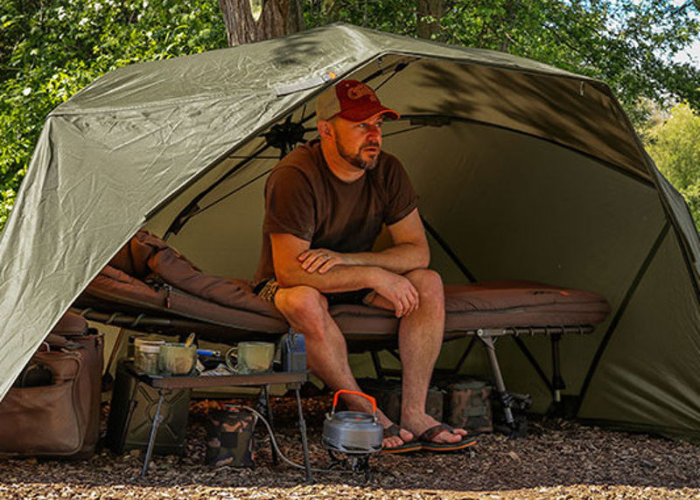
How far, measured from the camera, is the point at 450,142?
17.7 feet

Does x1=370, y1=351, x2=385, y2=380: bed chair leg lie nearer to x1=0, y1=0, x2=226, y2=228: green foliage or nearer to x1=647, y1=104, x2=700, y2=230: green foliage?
x1=0, y1=0, x2=226, y2=228: green foliage

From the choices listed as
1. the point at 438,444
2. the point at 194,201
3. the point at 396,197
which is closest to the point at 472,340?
the point at 396,197

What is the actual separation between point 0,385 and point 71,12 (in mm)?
9029

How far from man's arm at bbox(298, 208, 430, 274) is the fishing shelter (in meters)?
0.77

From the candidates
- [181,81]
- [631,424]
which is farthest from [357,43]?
[631,424]

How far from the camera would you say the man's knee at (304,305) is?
385cm

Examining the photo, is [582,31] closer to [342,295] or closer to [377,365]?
[377,365]

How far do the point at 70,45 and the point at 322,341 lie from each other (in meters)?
8.65

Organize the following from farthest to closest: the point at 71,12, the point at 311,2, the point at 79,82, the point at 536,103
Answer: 1. the point at 71,12
2. the point at 311,2
3. the point at 79,82
4. the point at 536,103

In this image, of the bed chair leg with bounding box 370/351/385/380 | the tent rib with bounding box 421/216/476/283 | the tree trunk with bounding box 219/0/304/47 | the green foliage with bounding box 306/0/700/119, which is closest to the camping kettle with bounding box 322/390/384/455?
the bed chair leg with bounding box 370/351/385/380

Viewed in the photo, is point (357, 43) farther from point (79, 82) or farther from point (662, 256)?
point (79, 82)

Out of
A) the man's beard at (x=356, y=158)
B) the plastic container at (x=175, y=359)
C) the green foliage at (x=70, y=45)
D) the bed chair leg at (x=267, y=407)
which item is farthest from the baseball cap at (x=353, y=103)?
the green foliage at (x=70, y=45)

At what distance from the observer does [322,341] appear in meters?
3.86

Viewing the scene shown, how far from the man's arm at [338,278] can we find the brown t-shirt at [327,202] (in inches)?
2.5
